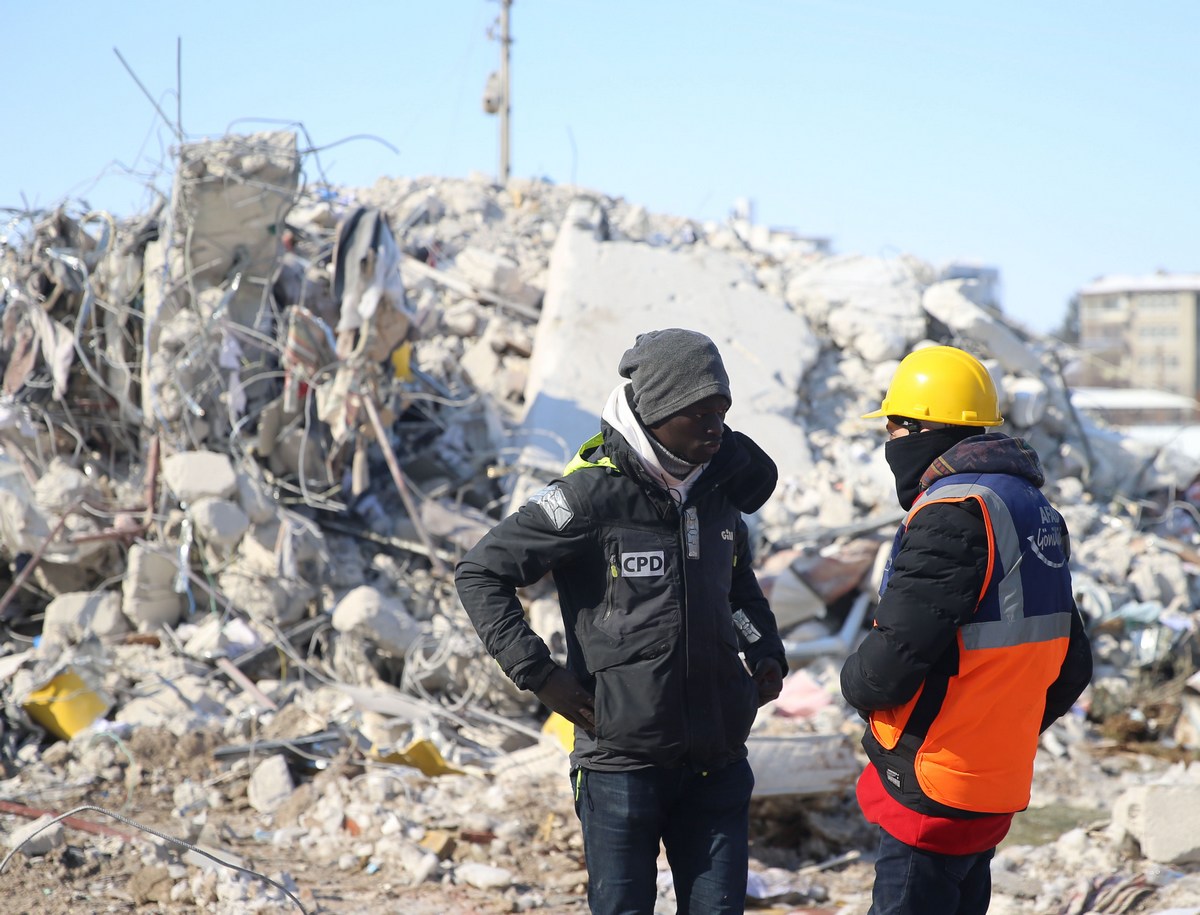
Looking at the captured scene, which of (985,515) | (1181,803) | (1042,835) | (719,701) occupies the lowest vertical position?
(1042,835)

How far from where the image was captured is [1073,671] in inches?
97.4

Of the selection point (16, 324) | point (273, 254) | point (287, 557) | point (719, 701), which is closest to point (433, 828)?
point (287, 557)

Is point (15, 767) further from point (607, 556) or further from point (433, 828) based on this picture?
point (607, 556)

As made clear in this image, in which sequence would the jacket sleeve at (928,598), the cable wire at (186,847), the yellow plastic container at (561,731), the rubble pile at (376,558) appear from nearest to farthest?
the jacket sleeve at (928,598) → the cable wire at (186,847) → the rubble pile at (376,558) → the yellow plastic container at (561,731)

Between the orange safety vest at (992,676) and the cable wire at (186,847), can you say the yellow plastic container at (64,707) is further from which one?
the orange safety vest at (992,676)

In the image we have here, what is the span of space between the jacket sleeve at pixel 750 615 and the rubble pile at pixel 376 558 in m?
1.65

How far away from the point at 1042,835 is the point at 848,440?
3.48 m

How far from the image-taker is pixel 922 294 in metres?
8.92

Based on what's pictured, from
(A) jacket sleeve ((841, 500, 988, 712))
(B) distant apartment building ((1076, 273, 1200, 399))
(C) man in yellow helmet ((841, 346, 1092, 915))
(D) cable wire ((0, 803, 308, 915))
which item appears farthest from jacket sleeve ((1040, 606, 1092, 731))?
(B) distant apartment building ((1076, 273, 1200, 399))

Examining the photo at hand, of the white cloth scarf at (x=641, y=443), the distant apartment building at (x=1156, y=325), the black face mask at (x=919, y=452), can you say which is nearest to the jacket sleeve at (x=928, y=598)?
the black face mask at (x=919, y=452)

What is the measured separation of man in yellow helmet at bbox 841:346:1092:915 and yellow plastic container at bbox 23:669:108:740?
4.15 metres

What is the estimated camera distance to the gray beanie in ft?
7.63

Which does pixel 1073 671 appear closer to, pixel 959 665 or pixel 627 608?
pixel 959 665

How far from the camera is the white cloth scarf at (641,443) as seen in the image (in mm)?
2363
